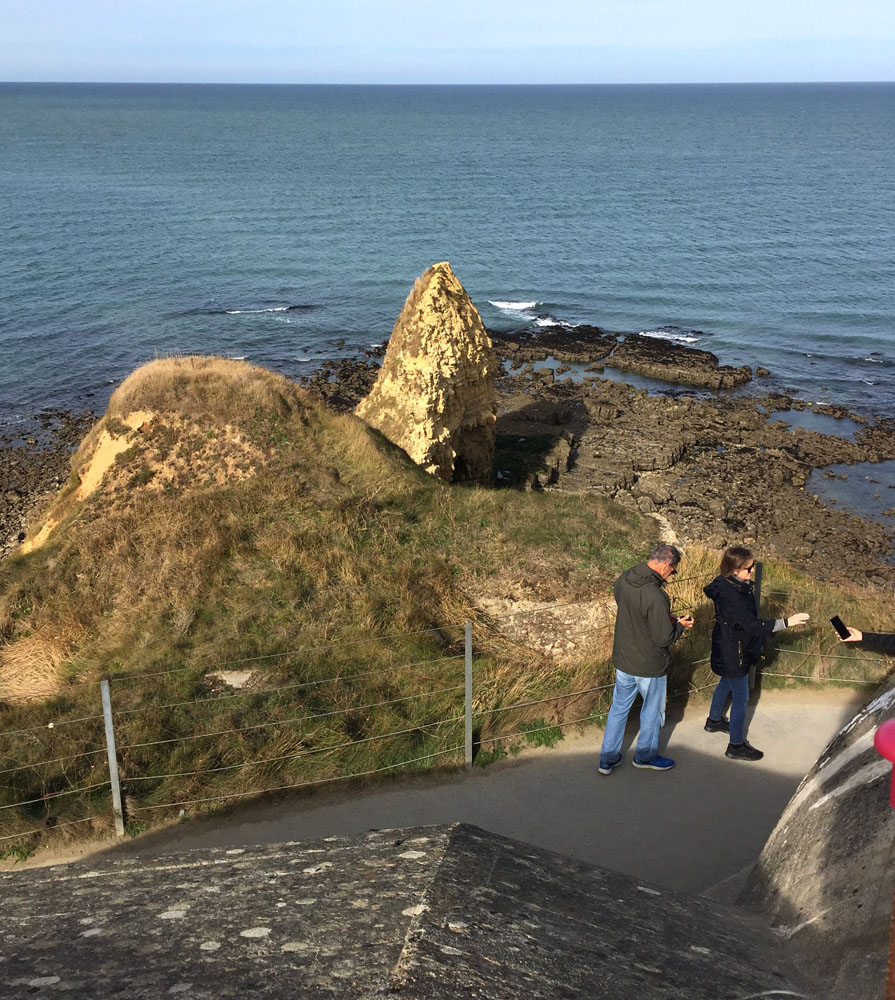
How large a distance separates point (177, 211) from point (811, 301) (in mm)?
59274

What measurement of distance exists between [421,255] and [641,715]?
204 feet

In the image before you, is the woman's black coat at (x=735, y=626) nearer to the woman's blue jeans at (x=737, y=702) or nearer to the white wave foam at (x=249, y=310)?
the woman's blue jeans at (x=737, y=702)

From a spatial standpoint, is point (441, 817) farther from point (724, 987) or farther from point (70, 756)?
point (724, 987)

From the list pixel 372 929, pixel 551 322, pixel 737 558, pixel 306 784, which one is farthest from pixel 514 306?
pixel 372 929

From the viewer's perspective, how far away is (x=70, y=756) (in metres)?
9.34

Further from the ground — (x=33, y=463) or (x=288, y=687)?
(x=288, y=687)

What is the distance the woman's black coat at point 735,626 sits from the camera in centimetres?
865

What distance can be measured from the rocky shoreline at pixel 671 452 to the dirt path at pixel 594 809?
1483 centimetres

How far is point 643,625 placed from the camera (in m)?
8.29

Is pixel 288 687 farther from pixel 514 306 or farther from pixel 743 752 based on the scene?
pixel 514 306

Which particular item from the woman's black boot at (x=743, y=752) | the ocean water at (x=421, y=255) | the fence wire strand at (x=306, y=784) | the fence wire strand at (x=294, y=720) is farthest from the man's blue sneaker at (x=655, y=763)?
the ocean water at (x=421, y=255)

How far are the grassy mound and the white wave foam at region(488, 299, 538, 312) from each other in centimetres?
3462

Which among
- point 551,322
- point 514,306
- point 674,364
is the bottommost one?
point 674,364

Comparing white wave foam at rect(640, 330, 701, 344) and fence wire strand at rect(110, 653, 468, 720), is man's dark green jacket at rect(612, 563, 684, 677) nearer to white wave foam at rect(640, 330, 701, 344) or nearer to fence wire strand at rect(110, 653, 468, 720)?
fence wire strand at rect(110, 653, 468, 720)
